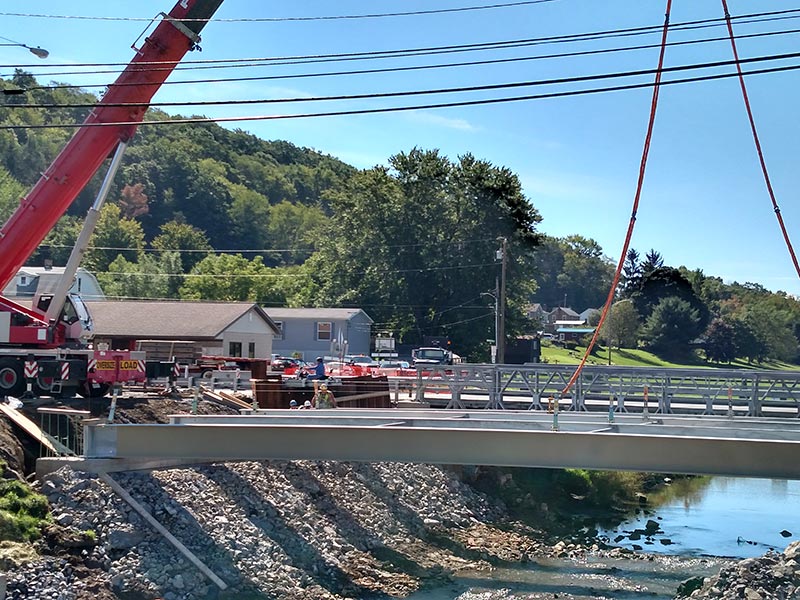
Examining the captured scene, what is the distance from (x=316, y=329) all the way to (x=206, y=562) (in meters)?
49.3

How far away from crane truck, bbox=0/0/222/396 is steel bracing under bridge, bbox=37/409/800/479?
533 cm

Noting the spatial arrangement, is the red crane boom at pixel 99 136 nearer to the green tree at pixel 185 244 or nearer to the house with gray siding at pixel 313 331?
the house with gray siding at pixel 313 331

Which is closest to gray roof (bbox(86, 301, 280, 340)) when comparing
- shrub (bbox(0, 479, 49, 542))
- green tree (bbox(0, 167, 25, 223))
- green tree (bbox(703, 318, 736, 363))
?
shrub (bbox(0, 479, 49, 542))

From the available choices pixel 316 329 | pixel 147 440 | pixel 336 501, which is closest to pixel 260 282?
pixel 316 329

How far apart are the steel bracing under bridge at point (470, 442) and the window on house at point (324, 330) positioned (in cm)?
4688

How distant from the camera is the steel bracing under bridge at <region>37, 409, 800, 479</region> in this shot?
1808 cm

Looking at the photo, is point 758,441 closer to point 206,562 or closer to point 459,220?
point 206,562

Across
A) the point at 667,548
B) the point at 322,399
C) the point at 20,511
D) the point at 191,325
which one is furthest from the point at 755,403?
the point at 191,325

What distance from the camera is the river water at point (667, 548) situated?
24812 mm

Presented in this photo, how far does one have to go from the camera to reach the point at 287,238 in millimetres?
172625

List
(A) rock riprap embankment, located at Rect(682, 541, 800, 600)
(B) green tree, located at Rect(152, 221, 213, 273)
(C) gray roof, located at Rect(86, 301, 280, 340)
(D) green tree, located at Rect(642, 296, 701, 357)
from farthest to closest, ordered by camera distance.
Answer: (B) green tree, located at Rect(152, 221, 213, 273), (D) green tree, located at Rect(642, 296, 701, 357), (C) gray roof, located at Rect(86, 301, 280, 340), (A) rock riprap embankment, located at Rect(682, 541, 800, 600)

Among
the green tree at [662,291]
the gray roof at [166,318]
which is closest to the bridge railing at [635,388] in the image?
the gray roof at [166,318]

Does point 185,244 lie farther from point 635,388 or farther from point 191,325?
point 635,388

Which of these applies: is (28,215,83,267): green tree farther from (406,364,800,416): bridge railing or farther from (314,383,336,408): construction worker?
(314,383,336,408): construction worker
